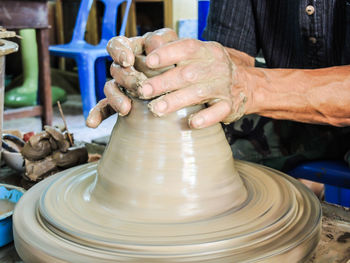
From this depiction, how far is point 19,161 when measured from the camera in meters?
1.47

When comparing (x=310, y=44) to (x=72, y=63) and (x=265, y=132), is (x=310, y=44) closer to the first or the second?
(x=265, y=132)

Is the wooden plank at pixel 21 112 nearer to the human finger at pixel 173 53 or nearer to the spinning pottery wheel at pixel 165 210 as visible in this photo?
the spinning pottery wheel at pixel 165 210

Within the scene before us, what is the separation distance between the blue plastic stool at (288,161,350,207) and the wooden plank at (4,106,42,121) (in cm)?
233

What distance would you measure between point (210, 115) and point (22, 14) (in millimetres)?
2588

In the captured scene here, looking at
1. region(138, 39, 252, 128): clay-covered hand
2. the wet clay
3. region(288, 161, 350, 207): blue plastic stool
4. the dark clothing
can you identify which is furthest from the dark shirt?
the wet clay

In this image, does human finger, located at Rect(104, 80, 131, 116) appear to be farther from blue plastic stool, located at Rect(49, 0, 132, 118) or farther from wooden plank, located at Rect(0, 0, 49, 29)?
blue plastic stool, located at Rect(49, 0, 132, 118)

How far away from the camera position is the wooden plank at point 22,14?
2936 millimetres

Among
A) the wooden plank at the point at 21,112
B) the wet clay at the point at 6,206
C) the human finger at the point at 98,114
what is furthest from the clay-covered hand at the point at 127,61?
the wooden plank at the point at 21,112

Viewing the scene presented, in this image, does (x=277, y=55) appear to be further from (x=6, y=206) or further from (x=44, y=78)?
(x=44, y=78)

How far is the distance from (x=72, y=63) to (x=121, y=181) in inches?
226

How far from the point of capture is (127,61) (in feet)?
2.92

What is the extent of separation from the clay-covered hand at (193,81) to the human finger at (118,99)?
7 cm

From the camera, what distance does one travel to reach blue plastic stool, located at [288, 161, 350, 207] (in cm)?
158

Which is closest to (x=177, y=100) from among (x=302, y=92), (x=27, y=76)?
(x=302, y=92)
